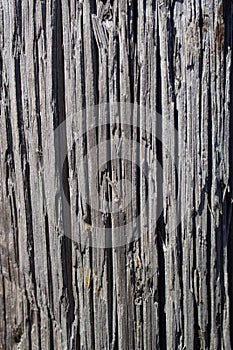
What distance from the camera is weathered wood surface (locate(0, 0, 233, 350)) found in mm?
1547

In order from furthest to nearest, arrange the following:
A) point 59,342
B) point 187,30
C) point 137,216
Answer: point 59,342, point 137,216, point 187,30

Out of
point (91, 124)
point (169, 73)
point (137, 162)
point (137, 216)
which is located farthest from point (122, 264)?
point (169, 73)

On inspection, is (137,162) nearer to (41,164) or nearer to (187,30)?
(41,164)

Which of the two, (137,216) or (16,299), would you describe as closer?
(137,216)

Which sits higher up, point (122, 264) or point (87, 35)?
point (87, 35)

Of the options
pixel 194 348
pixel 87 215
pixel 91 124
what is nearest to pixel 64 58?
pixel 91 124

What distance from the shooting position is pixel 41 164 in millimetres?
1666

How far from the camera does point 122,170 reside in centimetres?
161

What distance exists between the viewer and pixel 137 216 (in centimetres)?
163

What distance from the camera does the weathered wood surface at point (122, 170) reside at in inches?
60.9

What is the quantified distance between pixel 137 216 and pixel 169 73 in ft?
1.41

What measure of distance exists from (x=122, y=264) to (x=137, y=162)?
31 cm

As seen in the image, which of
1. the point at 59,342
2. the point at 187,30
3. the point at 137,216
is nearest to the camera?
the point at 187,30

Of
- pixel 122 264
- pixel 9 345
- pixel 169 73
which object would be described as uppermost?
pixel 169 73
